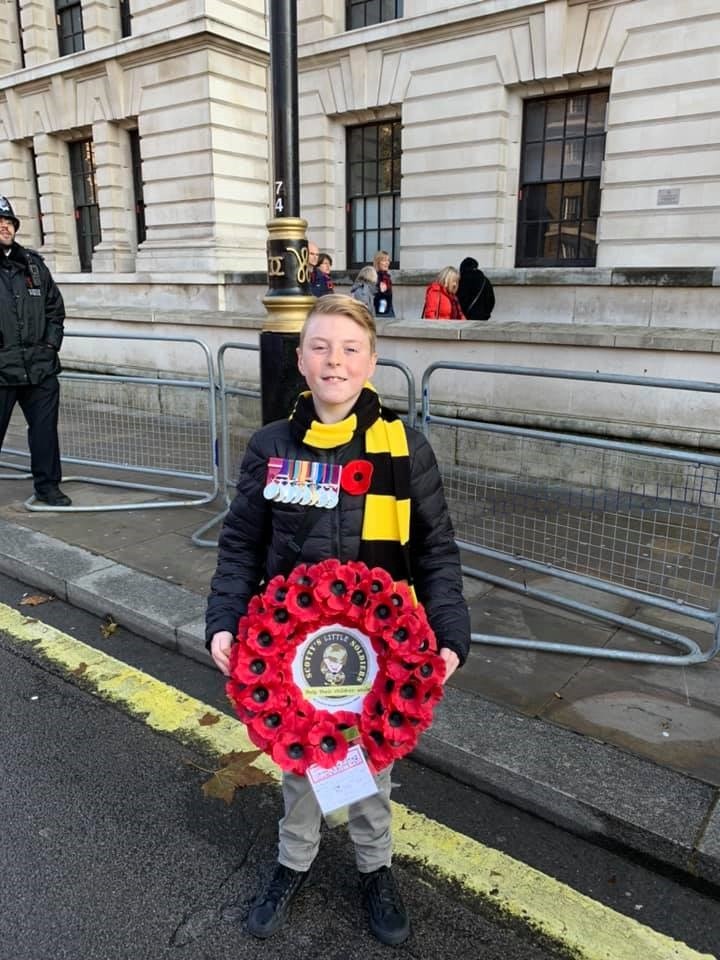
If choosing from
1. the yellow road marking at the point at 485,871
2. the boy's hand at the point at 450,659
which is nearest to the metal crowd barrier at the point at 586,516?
the yellow road marking at the point at 485,871

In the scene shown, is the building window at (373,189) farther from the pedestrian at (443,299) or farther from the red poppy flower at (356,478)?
the red poppy flower at (356,478)

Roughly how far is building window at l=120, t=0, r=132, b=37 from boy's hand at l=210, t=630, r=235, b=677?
1595cm

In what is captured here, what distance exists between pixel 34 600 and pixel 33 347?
228 centimetres

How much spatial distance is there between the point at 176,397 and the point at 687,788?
Result: 6320mm

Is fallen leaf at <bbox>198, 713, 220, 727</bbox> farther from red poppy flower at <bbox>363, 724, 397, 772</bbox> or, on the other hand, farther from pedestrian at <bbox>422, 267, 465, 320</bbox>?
pedestrian at <bbox>422, 267, 465, 320</bbox>

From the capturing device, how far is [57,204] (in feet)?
53.7

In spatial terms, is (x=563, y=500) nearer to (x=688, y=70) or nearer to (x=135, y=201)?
(x=688, y=70)

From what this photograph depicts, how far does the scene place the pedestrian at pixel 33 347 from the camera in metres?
5.71

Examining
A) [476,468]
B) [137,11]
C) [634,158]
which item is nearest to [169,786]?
[476,468]

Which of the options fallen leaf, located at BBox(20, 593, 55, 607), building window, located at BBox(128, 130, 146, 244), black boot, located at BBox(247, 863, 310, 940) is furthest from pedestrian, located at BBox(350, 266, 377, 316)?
black boot, located at BBox(247, 863, 310, 940)

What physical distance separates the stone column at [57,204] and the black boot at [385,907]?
16650mm

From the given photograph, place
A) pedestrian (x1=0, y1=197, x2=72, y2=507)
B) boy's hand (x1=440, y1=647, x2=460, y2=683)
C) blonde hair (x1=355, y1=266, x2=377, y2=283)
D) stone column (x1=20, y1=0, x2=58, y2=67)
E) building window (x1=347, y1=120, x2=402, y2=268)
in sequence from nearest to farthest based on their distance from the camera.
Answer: boy's hand (x1=440, y1=647, x2=460, y2=683) → pedestrian (x1=0, y1=197, x2=72, y2=507) → blonde hair (x1=355, y1=266, x2=377, y2=283) → building window (x1=347, y1=120, x2=402, y2=268) → stone column (x1=20, y1=0, x2=58, y2=67)

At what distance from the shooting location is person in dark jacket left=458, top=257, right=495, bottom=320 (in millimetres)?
9523

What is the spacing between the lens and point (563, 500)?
4.53 meters
